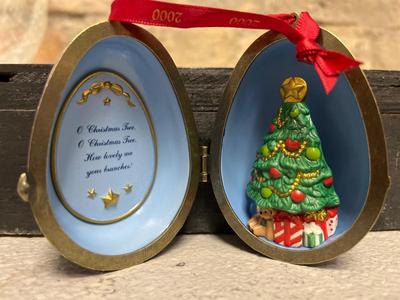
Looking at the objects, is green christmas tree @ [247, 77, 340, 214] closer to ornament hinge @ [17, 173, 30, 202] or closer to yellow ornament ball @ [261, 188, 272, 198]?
yellow ornament ball @ [261, 188, 272, 198]

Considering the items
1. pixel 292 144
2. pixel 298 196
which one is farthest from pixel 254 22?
pixel 298 196

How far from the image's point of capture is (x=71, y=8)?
4.53 feet

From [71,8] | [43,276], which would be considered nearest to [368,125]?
[43,276]

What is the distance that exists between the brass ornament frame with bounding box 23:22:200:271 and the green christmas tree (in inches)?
7.5

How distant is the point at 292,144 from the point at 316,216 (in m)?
0.15

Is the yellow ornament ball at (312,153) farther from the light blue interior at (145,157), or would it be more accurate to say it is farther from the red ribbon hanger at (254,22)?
the light blue interior at (145,157)

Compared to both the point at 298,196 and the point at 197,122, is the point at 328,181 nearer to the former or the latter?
the point at 298,196

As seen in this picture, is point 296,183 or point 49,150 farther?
point 296,183

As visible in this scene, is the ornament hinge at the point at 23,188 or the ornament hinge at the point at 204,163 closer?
the ornament hinge at the point at 23,188

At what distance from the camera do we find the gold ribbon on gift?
83 centimetres

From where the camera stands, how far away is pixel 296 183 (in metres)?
0.83

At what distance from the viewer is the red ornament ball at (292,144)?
2.72 ft

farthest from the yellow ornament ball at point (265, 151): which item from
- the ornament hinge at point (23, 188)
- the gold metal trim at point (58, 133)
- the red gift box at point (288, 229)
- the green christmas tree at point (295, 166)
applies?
the ornament hinge at point (23, 188)

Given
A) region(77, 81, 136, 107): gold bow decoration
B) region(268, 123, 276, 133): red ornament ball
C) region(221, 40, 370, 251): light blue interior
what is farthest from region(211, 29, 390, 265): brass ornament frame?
region(77, 81, 136, 107): gold bow decoration
